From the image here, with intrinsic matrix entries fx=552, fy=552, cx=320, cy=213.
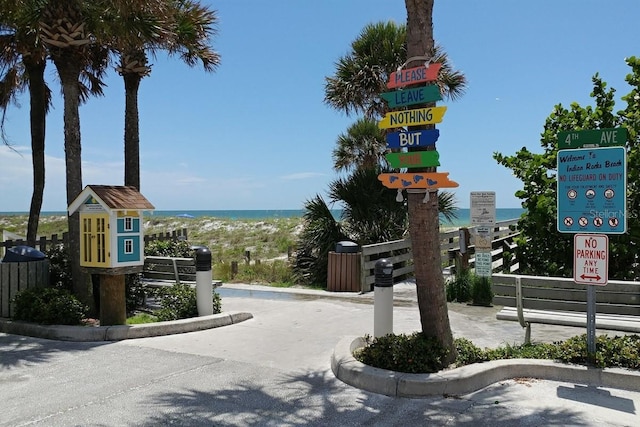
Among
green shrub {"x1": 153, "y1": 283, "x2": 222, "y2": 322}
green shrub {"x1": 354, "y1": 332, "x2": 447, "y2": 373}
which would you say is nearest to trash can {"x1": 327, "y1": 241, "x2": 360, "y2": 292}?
green shrub {"x1": 153, "y1": 283, "x2": 222, "y2": 322}

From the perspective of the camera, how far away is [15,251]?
8.84 m

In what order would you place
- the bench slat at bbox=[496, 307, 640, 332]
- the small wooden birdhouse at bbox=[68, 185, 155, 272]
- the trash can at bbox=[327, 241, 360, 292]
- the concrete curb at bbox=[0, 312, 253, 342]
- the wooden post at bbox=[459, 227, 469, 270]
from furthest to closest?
the trash can at bbox=[327, 241, 360, 292] → the wooden post at bbox=[459, 227, 469, 270] → the small wooden birdhouse at bbox=[68, 185, 155, 272] → the concrete curb at bbox=[0, 312, 253, 342] → the bench slat at bbox=[496, 307, 640, 332]

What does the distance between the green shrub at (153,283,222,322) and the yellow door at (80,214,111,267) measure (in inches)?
51.5

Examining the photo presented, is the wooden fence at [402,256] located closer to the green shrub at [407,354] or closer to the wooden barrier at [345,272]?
the wooden barrier at [345,272]

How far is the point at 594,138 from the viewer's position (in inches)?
238

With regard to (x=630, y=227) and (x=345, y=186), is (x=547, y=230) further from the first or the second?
(x=345, y=186)

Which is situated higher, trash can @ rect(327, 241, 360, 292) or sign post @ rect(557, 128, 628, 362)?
sign post @ rect(557, 128, 628, 362)

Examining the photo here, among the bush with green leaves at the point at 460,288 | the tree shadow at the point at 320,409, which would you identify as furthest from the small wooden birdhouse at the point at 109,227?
the bush with green leaves at the point at 460,288

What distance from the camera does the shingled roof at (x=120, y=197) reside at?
789cm

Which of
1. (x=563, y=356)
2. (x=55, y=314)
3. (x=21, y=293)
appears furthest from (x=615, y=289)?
(x=21, y=293)

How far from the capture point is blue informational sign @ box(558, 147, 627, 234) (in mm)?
5777

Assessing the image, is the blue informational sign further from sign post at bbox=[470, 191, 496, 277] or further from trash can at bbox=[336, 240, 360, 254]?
trash can at bbox=[336, 240, 360, 254]

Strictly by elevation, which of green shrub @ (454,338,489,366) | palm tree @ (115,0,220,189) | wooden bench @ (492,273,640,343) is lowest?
green shrub @ (454,338,489,366)

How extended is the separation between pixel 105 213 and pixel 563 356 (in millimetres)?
6200
